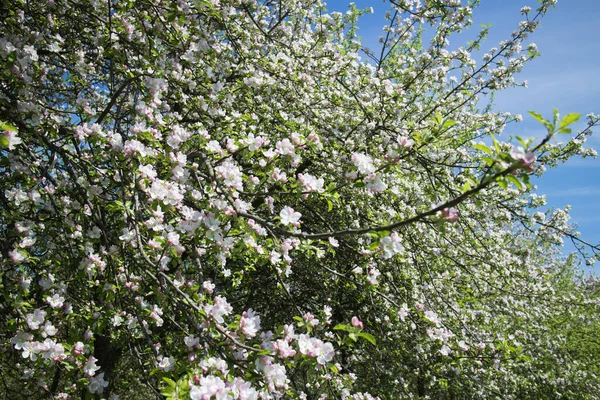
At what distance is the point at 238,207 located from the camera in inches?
91.3

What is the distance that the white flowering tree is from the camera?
224cm

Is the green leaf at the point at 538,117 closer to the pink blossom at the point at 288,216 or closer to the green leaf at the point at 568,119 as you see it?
the green leaf at the point at 568,119

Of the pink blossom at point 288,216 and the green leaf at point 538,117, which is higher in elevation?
the pink blossom at point 288,216

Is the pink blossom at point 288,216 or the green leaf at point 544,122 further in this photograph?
the pink blossom at point 288,216

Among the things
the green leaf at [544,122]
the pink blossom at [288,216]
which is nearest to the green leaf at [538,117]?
the green leaf at [544,122]

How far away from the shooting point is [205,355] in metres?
2.07

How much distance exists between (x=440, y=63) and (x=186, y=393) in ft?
17.3

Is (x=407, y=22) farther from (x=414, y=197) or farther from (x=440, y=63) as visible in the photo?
(x=414, y=197)

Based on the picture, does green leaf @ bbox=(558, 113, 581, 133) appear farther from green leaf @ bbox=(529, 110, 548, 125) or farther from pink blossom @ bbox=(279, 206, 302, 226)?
pink blossom @ bbox=(279, 206, 302, 226)

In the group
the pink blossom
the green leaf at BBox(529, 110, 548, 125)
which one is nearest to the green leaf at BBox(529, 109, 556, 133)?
the green leaf at BBox(529, 110, 548, 125)

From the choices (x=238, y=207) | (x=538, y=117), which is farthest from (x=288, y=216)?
(x=538, y=117)

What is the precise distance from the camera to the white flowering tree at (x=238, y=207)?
7.36 ft

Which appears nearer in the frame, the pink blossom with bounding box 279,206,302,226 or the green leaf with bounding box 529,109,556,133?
the green leaf with bounding box 529,109,556,133

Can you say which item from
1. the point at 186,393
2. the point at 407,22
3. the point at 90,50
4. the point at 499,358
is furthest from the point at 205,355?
the point at 407,22
